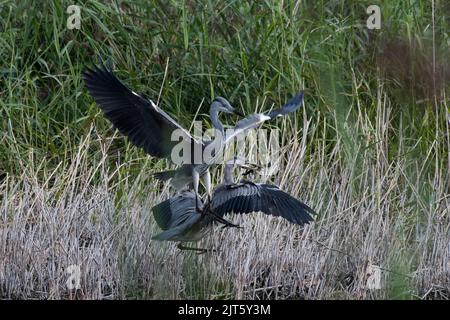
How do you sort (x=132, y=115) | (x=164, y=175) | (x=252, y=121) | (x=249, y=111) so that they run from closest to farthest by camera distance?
1. (x=252, y=121)
2. (x=132, y=115)
3. (x=164, y=175)
4. (x=249, y=111)

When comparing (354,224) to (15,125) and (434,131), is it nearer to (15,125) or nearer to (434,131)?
(434,131)

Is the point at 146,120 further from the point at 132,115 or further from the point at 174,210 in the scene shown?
the point at 174,210

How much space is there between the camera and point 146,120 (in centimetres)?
449

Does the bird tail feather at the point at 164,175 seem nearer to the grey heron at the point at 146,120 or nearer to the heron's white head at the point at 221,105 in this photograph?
the grey heron at the point at 146,120

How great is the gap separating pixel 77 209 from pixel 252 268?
2.78 ft

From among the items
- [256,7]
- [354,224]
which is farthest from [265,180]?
[256,7]

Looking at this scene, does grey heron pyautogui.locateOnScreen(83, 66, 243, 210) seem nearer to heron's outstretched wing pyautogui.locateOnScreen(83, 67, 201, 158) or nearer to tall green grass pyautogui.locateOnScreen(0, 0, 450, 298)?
heron's outstretched wing pyautogui.locateOnScreen(83, 67, 201, 158)

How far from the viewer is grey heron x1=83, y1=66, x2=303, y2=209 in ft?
14.5

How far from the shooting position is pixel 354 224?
4867 millimetres

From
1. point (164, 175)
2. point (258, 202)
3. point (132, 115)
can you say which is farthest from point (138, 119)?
point (258, 202)

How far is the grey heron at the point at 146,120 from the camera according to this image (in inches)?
173

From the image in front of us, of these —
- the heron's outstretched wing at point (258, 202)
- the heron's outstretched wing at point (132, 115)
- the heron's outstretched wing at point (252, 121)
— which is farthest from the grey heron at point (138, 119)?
the heron's outstretched wing at point (258, 202)

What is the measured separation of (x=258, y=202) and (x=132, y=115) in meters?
0.65

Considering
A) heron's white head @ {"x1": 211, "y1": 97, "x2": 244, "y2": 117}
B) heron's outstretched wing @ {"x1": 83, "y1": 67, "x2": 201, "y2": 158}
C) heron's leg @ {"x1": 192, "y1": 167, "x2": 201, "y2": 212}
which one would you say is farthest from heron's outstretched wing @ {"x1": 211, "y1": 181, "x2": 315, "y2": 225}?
heron's white head @ {"x1": 211, "y1": 97, "x2": 244, "y2": 117}
